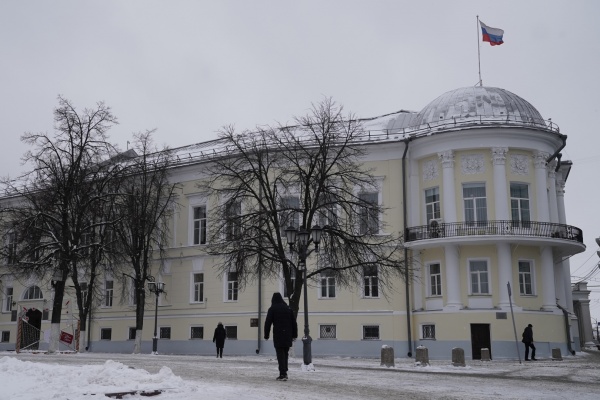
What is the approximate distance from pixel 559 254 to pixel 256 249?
18.3 metres

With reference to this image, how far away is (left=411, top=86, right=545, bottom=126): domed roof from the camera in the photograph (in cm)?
3716

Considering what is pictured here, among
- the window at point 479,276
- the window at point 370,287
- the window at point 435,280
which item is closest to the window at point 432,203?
the window at point 435,280

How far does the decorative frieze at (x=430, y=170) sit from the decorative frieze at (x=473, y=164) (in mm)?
1527

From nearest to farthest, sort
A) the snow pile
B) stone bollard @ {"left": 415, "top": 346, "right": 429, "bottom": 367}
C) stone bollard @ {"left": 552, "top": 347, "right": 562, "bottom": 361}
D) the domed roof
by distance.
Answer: the snow pile
stone bollard @ {"left": 415, "top": 346, "right": 429, "bottom": 367}
stone bollard @ {"left": 552, "top": 347, "right": 562, "bottom": 361}
the domed roof

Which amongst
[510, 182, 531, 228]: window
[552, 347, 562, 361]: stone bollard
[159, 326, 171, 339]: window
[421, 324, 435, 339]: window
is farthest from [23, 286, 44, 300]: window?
[552, 347, 562, 361]: stone bollard

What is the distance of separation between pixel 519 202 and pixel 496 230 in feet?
8.62

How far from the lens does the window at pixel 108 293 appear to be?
46.8 metres

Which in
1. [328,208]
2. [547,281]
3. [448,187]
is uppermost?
[448,187]

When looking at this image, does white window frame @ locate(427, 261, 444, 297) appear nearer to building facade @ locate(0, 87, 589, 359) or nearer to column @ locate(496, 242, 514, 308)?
building facade @ locate(0, 87, 589, 359)

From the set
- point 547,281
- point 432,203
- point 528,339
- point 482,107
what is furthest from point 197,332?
point 482,107

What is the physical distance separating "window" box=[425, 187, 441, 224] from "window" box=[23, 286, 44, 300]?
3030 centimetres

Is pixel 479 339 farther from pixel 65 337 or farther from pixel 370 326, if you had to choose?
pixel 65 337

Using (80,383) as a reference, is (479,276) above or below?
above

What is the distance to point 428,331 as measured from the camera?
35844mm
